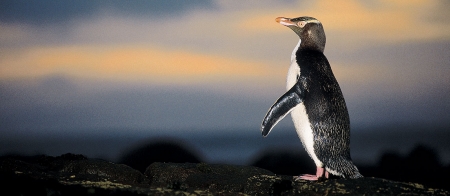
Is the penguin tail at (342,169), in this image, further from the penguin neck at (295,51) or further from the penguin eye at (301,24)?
the penguin eye at (301,24)

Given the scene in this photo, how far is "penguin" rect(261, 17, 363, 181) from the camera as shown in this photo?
404 inches

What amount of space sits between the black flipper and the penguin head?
987 millimetres

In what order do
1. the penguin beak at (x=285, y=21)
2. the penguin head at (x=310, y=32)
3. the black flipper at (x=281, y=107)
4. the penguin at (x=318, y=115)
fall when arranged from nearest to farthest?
1. the penguin at (x=318, y=115)
2. the black flipper at (x=281, y=107)
3. the penguin head at (x=310, y=32)
4. the penguin beak at (x=285, y=21)

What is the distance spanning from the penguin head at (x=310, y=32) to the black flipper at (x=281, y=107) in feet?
3.24

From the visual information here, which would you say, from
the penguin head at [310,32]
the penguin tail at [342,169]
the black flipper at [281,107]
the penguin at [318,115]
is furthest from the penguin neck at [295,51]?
the penguin tail at [342,169]

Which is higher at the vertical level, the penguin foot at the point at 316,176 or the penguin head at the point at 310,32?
the penguin head at the point at 310,32

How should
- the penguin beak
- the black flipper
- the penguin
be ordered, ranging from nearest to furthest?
the penguin
the black flipper
the penguin beak

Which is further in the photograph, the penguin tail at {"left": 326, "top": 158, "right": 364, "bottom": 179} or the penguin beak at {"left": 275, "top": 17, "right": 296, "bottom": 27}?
the penguin beak at {"left": 275, "top": 17, "right": 296, "bottom": 27}

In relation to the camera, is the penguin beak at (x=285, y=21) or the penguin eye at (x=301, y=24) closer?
the penguin eye at (x=301, y=24)

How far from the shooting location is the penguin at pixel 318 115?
33.7ft

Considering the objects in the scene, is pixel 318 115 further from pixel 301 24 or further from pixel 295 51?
pixel 301 24

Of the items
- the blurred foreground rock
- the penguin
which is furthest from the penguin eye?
the blurred foreground rock

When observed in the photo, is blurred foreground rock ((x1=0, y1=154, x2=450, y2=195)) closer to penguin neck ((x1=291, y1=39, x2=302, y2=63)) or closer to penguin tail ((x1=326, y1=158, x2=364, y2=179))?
penguin tail ((x1=326, y1=158, x2=364, y2=179))

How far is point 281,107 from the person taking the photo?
10469 mm
